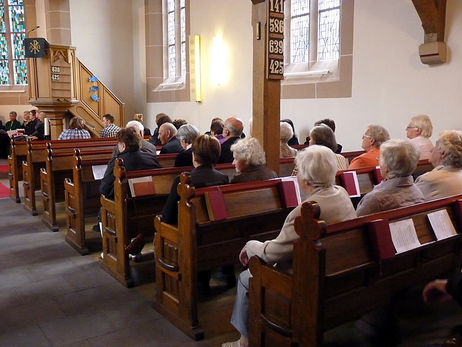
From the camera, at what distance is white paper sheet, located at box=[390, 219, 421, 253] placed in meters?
2.25

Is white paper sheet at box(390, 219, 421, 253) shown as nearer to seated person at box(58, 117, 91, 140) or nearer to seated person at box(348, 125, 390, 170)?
seated person at box(348, 125, 390, 170)

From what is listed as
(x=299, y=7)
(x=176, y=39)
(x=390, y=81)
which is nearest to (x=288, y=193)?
(x=390, y=81)

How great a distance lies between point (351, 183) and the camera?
12.5 ft

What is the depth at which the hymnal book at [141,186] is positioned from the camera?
3.77 m

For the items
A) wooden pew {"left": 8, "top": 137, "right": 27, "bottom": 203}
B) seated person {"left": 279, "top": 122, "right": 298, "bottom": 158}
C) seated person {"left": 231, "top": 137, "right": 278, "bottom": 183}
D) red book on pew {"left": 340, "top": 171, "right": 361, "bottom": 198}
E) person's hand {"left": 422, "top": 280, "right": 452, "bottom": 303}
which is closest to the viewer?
person's hand {"left": 422, "top": 280, "right": 452, "bottom": 303}

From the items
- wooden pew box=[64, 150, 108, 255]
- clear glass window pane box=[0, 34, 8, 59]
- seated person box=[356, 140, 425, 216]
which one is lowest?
wooden pew box=[64, 150, 108, 255]

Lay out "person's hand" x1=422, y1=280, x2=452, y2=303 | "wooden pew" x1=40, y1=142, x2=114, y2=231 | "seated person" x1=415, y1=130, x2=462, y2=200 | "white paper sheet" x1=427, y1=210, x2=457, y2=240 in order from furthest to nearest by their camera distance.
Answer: "wooden pew" x1=40, y1=142, x2=114, y2=231
"seated person" x1=415, y1=130, x2=462, y2=200
"white paper sheet" x1=427, y1=210, x2=457, y2=240
"person's hand" x1=422, y1=280, x2=452, y2=303

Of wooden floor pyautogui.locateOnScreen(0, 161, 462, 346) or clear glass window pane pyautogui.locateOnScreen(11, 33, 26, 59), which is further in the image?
clear glass window pane pyautogui.locateOnScreen(11, 33, 26, 59)

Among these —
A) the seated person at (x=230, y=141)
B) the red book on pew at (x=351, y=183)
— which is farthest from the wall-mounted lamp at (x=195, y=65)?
the red book on pew at (x=351, y=183)

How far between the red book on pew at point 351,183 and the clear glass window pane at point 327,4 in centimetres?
435

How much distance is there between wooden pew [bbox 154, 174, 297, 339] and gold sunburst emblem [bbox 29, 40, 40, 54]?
23.9 feet

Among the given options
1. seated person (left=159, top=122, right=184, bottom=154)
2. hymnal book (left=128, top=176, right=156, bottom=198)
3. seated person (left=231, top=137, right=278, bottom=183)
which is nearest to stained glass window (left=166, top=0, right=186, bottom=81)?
seated person (left=159, top=122, right=184, bottom=154)

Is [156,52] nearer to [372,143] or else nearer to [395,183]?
[372,143]

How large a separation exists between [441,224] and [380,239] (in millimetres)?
583
